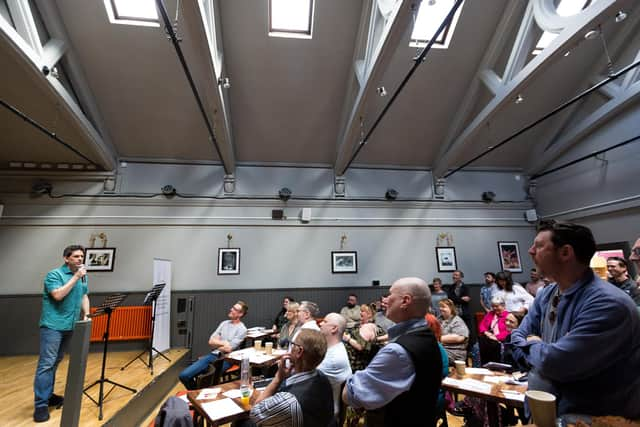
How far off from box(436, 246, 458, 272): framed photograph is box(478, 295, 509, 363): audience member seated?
10.2ft

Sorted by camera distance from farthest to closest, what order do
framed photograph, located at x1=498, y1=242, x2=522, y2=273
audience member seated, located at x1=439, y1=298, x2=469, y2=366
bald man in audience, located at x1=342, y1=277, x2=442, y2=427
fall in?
framed photograph, located at x1=498, y1=242, x2=522, y2=273 < audience member seated, located at x1=439, y1=298, x2=469, y2=366 < bald man in audience, located at x1=342, y1=277, x2=442, y2=427

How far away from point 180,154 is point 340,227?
13.4 feet

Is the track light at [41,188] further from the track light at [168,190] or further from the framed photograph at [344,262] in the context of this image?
the framed photograph at [344,262]

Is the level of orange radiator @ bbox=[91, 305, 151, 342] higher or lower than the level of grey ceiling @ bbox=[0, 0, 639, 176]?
lower

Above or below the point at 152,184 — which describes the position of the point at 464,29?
above

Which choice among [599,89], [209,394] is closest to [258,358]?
[209,394]

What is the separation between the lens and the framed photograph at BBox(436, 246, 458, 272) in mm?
7531

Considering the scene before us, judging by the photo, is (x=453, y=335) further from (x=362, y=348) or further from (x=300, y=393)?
(x=300, y=393)

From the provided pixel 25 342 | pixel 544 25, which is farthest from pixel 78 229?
pixel 544 25

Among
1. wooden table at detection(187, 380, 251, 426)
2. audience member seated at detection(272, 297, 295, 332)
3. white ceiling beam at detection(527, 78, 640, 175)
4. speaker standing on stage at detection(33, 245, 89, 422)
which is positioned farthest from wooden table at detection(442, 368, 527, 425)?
white ceiling beam at detection(527, 78, 640, 175)

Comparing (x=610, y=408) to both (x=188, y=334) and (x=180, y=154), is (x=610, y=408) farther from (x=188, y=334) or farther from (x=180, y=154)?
(x=180, y=154)

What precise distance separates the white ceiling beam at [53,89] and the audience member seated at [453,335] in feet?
21.3

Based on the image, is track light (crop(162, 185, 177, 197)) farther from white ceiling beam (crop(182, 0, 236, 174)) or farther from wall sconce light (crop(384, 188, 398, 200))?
wall sconce light (crop(384, 188, 398, 200))

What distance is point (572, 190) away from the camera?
23.6ft
